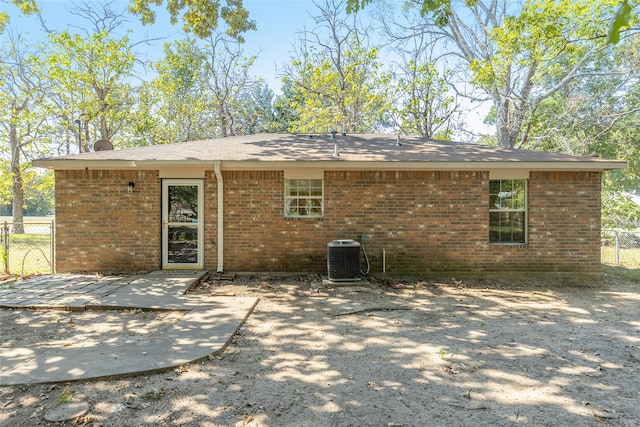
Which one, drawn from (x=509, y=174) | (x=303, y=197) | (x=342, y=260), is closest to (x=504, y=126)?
(x=509, y=174)

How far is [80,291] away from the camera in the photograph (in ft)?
22.0

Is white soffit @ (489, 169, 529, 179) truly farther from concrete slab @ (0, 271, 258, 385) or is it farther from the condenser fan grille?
concrete slab @ (0, 271, 258, 385)

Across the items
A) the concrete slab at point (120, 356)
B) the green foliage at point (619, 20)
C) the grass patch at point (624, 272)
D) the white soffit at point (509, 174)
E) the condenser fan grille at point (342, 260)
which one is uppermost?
the white soffit at point (509, 174)

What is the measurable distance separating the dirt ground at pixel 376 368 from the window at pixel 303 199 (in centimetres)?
242

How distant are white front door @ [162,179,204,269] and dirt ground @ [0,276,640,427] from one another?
2.76 metres

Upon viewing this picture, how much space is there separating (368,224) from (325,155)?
1.88 meters

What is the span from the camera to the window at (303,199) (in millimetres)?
8469

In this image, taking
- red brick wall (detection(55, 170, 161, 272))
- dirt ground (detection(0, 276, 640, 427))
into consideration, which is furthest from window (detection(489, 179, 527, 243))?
red brick wall (detection(55, 170, 161, 272))

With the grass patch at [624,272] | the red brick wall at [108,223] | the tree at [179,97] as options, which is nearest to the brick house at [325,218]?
the red brick wall at [108,223]

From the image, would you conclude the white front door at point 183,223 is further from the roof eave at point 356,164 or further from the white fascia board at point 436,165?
the white fascia board at point 436,165

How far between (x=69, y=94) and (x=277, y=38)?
13.1 meters

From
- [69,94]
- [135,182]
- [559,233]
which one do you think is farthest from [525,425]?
[69,94]

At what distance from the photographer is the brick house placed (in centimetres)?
830

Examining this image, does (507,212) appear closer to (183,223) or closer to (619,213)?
(183,223)
